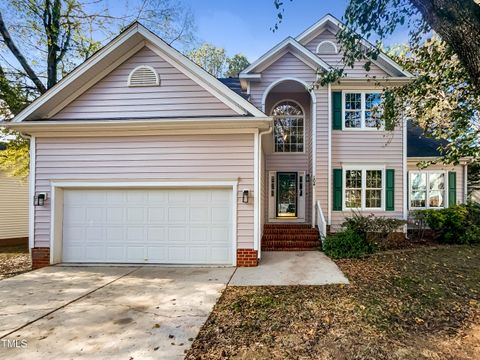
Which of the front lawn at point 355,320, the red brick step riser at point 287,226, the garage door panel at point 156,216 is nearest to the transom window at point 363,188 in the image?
the red brick step riser at point 287,226

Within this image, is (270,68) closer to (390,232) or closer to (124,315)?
(390,232)

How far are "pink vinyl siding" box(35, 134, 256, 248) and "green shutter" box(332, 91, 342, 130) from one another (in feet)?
15.4

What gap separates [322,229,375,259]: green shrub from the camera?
317 inches

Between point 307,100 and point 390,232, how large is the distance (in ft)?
20.0

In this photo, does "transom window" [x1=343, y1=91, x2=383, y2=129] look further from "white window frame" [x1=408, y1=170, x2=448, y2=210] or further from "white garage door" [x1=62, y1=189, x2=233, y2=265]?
"white garage door" [x1=62, y1=189, x2=233, y2=265]

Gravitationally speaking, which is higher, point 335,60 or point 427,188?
point 335,60

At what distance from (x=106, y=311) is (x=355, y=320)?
12.7 feet

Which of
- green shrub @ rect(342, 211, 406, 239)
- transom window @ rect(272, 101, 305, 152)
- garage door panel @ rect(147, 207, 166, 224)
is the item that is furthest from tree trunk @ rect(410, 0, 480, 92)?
transom window @ rect(272, 101, 305, 152)

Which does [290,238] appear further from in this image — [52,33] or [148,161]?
[52,33]

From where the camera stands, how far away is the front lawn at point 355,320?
10.9ft

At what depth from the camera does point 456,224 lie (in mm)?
9742

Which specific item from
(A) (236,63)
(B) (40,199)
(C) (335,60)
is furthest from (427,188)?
(A) (236,63)

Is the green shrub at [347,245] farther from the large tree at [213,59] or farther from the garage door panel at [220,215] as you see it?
the large tree at [213,59]

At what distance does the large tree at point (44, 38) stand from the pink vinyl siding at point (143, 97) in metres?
5.84
